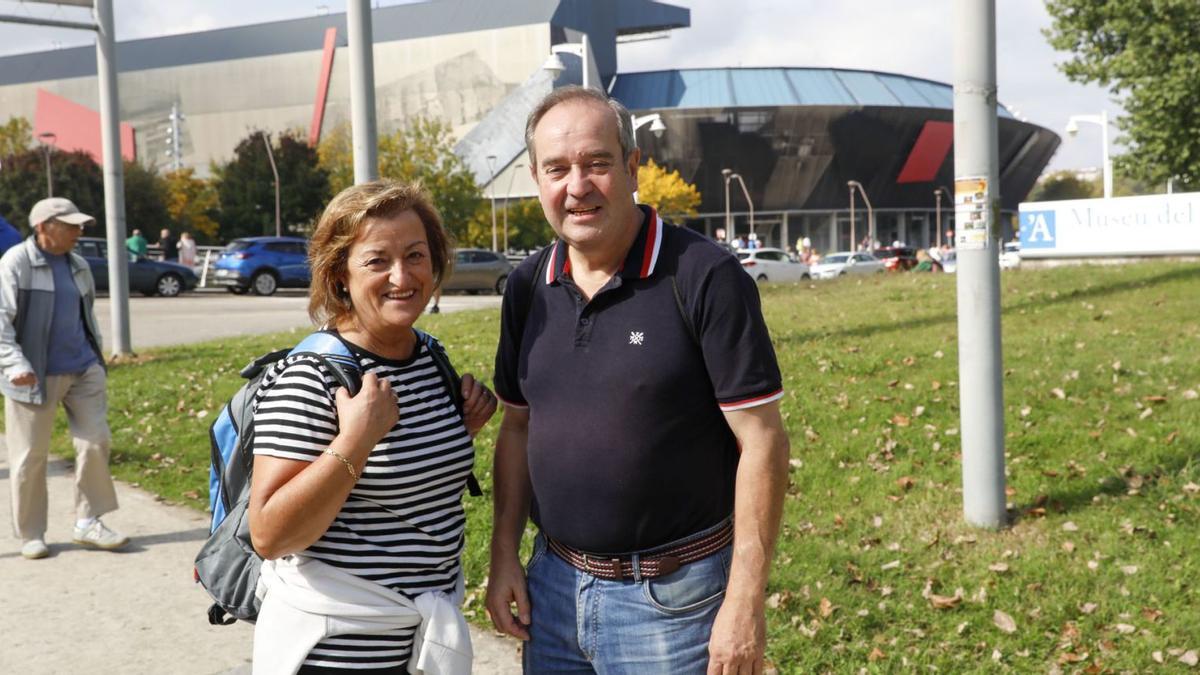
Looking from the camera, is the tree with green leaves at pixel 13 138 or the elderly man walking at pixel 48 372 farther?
the tree with green leaves at pixel 13 138

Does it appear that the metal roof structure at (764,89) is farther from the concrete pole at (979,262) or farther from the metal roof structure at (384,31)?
→ the concrete pole at (979,262)

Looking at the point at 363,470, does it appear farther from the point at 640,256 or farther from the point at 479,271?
the point at 479,271

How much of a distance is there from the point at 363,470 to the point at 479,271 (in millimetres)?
31939

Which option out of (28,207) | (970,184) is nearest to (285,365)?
(970,184)

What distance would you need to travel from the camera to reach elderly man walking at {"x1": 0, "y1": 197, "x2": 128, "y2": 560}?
20.9ft

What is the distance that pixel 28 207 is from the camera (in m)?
56.4

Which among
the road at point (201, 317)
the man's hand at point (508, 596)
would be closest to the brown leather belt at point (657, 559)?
the man's hand at point (508, 596)

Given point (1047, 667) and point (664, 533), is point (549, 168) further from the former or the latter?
point (1047, 667)

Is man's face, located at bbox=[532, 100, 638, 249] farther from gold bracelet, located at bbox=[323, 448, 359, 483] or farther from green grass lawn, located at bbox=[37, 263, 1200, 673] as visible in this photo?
green grass lawn, located at bbox=[37, 263, 1200, 673]

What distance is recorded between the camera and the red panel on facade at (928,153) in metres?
76.9

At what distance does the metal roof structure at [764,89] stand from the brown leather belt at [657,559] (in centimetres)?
7108

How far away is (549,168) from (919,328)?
9736mm

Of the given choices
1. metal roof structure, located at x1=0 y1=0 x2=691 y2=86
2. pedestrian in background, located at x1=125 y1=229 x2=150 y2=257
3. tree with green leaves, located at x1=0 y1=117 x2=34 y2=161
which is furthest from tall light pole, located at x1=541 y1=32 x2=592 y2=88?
tree with green leaves, located at x1=0 y1=117 x2=34 y2=161

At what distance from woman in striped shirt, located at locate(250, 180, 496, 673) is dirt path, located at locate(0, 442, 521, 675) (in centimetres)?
231
